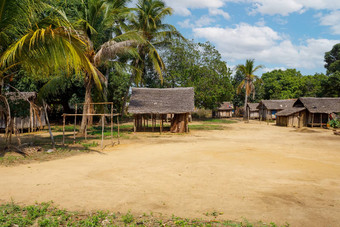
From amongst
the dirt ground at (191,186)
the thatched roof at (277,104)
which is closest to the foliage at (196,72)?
the thatched roof at (277,104)

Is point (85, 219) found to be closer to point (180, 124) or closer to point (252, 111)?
point (180, 124)

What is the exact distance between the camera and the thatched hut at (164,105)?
62.9ft

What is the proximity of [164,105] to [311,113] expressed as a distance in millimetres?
18048

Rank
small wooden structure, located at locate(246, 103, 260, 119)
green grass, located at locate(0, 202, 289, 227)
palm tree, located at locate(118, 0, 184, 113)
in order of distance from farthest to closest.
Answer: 1. small wooden structure, located at locate(246, 103, 260, 119)
2. palm tree, located at locate(118, 0, 184, 113)
3. green grass, located at locate(0, 202, 289, 227)

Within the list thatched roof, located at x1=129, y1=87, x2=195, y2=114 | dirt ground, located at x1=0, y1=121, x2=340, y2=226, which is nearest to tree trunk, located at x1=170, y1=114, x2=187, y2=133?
thatched roof, located at x1=129, y1=87, x2=195, y2=114

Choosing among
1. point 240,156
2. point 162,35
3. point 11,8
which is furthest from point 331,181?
point 162,35

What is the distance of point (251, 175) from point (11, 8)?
904cm

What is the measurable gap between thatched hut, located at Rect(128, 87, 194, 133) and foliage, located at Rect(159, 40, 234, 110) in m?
12.0

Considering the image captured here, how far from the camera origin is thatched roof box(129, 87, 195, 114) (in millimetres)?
19186

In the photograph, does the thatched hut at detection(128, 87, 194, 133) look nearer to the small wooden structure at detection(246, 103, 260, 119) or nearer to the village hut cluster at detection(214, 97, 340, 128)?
the village hut cluster at detection(214, 97, 340, 128)

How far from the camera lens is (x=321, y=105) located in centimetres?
2719

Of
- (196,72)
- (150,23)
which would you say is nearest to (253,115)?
(196,72)

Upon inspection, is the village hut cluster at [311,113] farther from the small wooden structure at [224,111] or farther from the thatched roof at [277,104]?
the small wooden structure at [224,111]

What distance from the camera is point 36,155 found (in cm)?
950
